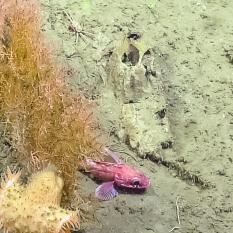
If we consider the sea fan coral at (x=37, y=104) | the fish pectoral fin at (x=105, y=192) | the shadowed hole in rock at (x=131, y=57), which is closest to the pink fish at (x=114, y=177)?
the fish pectoral fin at (x=105, y=192)

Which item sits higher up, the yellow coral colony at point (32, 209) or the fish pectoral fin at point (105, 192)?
the yellow coral colony at point (32, 209)

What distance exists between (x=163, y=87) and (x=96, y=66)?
60 cm

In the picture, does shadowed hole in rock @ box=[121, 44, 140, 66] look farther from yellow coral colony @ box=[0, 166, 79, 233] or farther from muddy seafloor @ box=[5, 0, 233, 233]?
yellow coral colony @ box=[0, 166, 79, 233]

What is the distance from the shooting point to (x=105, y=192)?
4.47 meters

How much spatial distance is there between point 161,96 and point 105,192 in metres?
1.08

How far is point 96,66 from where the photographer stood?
534cm

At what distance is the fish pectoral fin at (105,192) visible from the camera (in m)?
4.44

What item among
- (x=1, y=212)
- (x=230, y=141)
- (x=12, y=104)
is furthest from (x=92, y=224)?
(x=230, y=141)

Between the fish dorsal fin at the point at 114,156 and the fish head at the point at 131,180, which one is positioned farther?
the fish dorsal fin at the point at 114,156

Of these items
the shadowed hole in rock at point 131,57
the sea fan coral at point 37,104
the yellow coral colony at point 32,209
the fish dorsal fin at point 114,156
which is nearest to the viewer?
the yellow coral colony at point 32,209

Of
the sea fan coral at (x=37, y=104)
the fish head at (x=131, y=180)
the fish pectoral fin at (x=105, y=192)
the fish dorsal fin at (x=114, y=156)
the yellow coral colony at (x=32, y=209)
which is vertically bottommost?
the fish pectoral fin at (x=105, y=192)

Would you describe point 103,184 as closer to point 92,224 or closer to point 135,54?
point 92,224

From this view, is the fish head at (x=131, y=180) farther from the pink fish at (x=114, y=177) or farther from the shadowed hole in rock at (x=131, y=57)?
the shadowed hole in rock at (x=131, y=57)

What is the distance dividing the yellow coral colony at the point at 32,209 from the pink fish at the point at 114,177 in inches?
21.6
